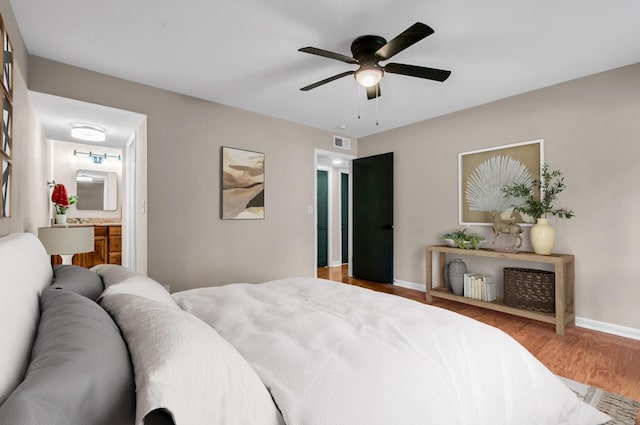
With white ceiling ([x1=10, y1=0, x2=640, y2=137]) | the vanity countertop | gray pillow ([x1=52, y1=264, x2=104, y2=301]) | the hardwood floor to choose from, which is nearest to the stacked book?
the hardwood floor

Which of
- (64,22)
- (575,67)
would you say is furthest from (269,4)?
(575,67)

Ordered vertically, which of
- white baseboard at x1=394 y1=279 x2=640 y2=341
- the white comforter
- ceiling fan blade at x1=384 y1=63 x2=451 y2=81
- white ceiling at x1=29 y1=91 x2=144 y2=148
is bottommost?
white baseboard at x1=394 y1=279 x2=640 y2=341

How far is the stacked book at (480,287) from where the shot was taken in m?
3.42

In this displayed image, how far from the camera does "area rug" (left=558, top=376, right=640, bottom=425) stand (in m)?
1.67

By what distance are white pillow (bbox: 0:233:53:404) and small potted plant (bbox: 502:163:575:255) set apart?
3.67m

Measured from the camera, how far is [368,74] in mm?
2377

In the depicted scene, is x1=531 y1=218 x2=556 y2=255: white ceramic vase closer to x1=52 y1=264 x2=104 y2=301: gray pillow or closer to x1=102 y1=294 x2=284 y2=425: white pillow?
x1=102 y1=294 x2=284 y2=425: white pillow

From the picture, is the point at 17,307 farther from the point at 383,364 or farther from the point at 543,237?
the point at 543,237

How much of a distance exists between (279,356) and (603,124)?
3580mm

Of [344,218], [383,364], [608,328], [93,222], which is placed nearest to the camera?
[383,364]

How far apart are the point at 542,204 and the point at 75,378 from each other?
3679mm

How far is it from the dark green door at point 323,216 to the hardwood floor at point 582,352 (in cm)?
329

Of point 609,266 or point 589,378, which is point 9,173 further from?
point 609,266

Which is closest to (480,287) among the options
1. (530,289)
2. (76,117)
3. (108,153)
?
(530,289)
